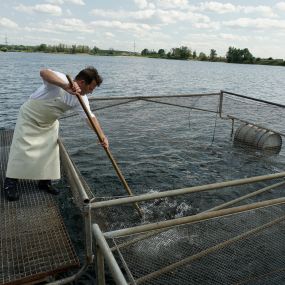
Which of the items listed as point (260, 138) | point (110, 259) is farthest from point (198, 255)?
point (260, 138)

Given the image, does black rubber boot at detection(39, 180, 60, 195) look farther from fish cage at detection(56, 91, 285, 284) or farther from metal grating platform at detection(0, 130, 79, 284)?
fish cage at detection(56, 91, 285, 284)

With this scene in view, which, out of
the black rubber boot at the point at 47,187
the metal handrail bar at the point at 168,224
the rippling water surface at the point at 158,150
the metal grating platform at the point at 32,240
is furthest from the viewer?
the rippling water surface at the point at 158,150

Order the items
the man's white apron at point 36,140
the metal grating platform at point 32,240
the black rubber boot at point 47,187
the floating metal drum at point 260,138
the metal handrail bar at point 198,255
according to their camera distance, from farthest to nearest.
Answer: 1. the floating metal drum at point 260,138
2. the black rubber boot at point 47,187
3. the man's white apron at point 36,140
4. the metal grating platform at point 32,240
5. the metal handrail bar at point 198,255

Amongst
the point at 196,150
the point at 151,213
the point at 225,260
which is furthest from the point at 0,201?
the point at 196,150

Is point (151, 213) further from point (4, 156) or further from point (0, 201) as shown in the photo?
point (4, 156)

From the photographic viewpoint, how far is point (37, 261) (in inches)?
192

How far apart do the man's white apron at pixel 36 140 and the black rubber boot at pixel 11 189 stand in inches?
7.5

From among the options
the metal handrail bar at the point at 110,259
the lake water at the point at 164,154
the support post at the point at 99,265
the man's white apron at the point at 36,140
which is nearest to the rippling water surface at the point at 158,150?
the lake water at the point at 164,154

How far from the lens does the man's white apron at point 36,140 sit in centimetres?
595

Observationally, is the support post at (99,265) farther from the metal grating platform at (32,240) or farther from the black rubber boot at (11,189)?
the black rubber boot at (11,189)

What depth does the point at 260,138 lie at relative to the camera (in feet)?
42.9

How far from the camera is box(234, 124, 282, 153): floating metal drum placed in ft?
42.7

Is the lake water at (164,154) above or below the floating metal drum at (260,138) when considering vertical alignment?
below

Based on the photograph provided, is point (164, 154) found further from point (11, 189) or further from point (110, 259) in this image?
point (110, 259)
